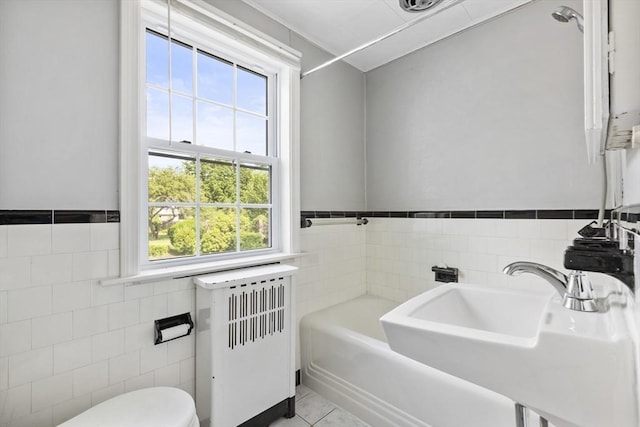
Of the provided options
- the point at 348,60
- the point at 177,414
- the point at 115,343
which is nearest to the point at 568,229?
the point at 348,60

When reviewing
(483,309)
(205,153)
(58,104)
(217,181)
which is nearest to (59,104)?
(58,104)

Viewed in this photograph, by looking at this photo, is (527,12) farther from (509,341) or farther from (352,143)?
(509,341)

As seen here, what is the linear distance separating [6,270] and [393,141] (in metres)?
2.37

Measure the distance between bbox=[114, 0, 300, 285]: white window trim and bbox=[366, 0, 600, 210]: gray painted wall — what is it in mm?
906

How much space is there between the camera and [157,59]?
1531mm

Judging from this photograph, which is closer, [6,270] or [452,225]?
[6,270]

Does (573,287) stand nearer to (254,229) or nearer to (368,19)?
(254,229)

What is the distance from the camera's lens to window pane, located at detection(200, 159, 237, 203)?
1.69m

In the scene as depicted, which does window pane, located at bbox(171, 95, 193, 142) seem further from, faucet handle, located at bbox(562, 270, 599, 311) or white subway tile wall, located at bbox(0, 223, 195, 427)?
faucet handle, located at bbox(562, 270, 599, 311)

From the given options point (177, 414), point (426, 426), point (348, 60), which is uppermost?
point (348, 60)

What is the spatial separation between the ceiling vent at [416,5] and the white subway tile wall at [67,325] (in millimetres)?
1931

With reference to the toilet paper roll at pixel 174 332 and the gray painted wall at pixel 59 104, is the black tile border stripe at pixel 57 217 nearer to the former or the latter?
the gray painted wall at pixel 59 104

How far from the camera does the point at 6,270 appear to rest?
41.9 inches

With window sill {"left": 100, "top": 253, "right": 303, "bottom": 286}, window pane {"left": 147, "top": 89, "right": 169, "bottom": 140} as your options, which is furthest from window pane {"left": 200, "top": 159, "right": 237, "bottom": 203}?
window sill {"left": 100, "top": 253, "right": 303, "bottom": 286}
